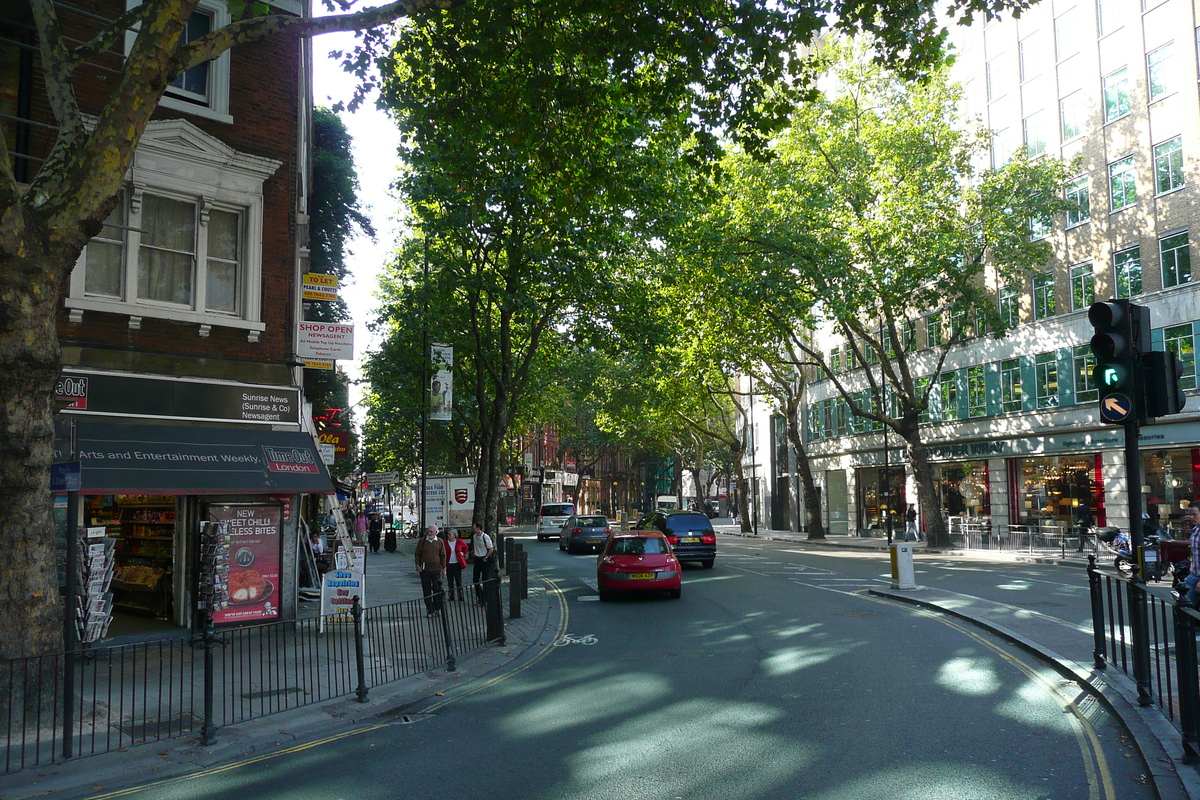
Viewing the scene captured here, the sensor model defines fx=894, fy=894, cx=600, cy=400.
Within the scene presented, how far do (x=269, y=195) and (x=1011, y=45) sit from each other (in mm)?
32160

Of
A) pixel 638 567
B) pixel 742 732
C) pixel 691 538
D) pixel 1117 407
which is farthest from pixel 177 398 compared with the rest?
pixel 691 538

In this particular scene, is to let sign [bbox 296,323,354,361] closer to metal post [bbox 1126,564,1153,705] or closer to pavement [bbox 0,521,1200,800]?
pavement [bbox 0,521,1200,800]

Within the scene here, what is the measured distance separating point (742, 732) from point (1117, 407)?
4.14 metres

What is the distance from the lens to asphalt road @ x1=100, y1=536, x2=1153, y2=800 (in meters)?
6.22

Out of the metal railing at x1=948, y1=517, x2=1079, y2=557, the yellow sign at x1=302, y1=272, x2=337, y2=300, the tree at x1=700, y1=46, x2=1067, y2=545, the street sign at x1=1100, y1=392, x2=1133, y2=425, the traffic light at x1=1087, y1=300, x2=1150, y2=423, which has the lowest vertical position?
the metal railing at x1=948, y1=517, x2=1079, y2=557

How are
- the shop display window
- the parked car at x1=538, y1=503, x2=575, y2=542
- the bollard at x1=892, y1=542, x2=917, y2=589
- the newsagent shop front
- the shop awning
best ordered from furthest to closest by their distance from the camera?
the parked car at x1=538, y1=503, x2=575, y2=542 < the bollard at x1=892, y1=542, x2=917, y2=589 < the shop display window < the newsagent shop front < the shop awning

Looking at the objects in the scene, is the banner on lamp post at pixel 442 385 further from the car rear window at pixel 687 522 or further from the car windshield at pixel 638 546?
the car windshield at pixel 638 546

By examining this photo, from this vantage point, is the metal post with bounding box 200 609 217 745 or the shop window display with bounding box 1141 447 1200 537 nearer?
the metal post with bounding box 200 609 217 745

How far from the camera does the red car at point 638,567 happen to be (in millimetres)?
17797

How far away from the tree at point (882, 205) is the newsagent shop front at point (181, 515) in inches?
797

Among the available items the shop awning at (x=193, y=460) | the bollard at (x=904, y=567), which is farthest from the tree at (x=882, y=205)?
the shop awning at (x=193, y=460)

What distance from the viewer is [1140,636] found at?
7824mm

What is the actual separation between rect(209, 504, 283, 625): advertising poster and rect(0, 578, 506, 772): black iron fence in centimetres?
78

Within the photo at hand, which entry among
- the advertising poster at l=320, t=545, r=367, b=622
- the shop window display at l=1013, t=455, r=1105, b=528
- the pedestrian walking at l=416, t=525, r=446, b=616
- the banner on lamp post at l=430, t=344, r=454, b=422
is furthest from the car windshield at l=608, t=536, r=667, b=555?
the shop window display at l=1013, t=455, r=1105, b=528
